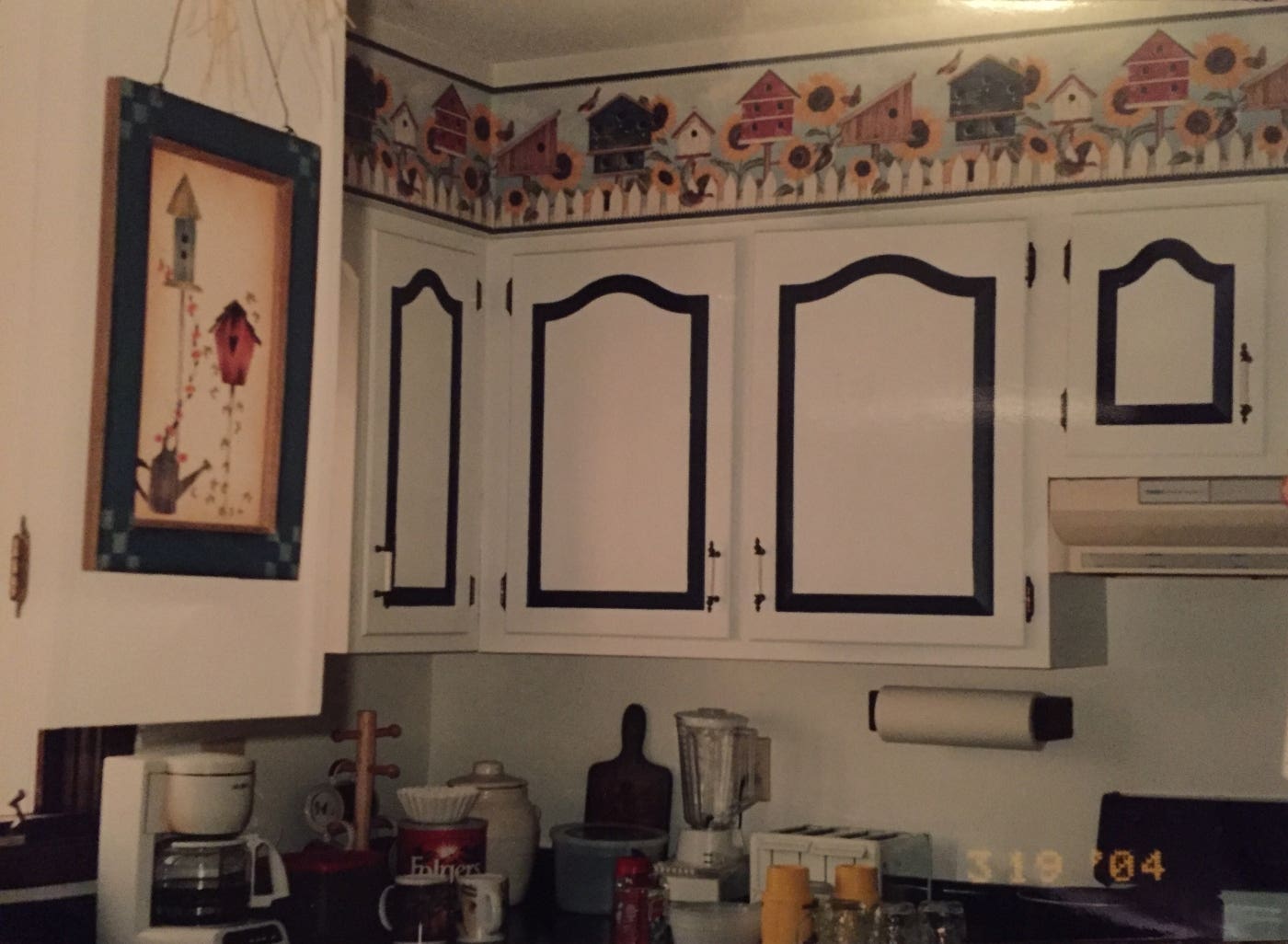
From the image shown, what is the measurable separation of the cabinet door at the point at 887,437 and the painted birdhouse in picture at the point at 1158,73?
0.31 meters

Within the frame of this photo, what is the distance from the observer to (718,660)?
374cm

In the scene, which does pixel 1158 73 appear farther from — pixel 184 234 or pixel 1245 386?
pixel 184 234

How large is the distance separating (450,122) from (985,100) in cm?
107

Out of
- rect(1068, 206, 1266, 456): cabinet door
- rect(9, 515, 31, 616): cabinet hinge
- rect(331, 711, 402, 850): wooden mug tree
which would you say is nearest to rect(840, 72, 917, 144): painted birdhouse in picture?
rect(1068, 206, 1266, 456): cabinet door

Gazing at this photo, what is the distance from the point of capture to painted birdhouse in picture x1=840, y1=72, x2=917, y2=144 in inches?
132

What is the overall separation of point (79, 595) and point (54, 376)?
0.98 feet

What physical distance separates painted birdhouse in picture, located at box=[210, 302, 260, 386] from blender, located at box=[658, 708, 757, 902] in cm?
127

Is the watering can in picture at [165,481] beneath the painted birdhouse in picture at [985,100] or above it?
beneath

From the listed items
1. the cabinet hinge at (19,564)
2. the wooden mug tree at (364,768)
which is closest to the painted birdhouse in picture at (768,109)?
the wooden mug tree at (364,768)

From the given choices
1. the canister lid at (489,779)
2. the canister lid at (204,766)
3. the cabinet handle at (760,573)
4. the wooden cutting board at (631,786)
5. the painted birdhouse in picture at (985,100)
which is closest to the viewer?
the canister lid at (204,766)

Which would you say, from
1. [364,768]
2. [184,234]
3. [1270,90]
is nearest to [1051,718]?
[1270,90]

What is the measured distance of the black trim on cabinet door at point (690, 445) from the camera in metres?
3.43

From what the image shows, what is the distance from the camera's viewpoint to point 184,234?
8.43ft

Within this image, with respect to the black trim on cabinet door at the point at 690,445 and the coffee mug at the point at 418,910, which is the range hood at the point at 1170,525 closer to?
the black trim on cabinet door at the point at 690,445
